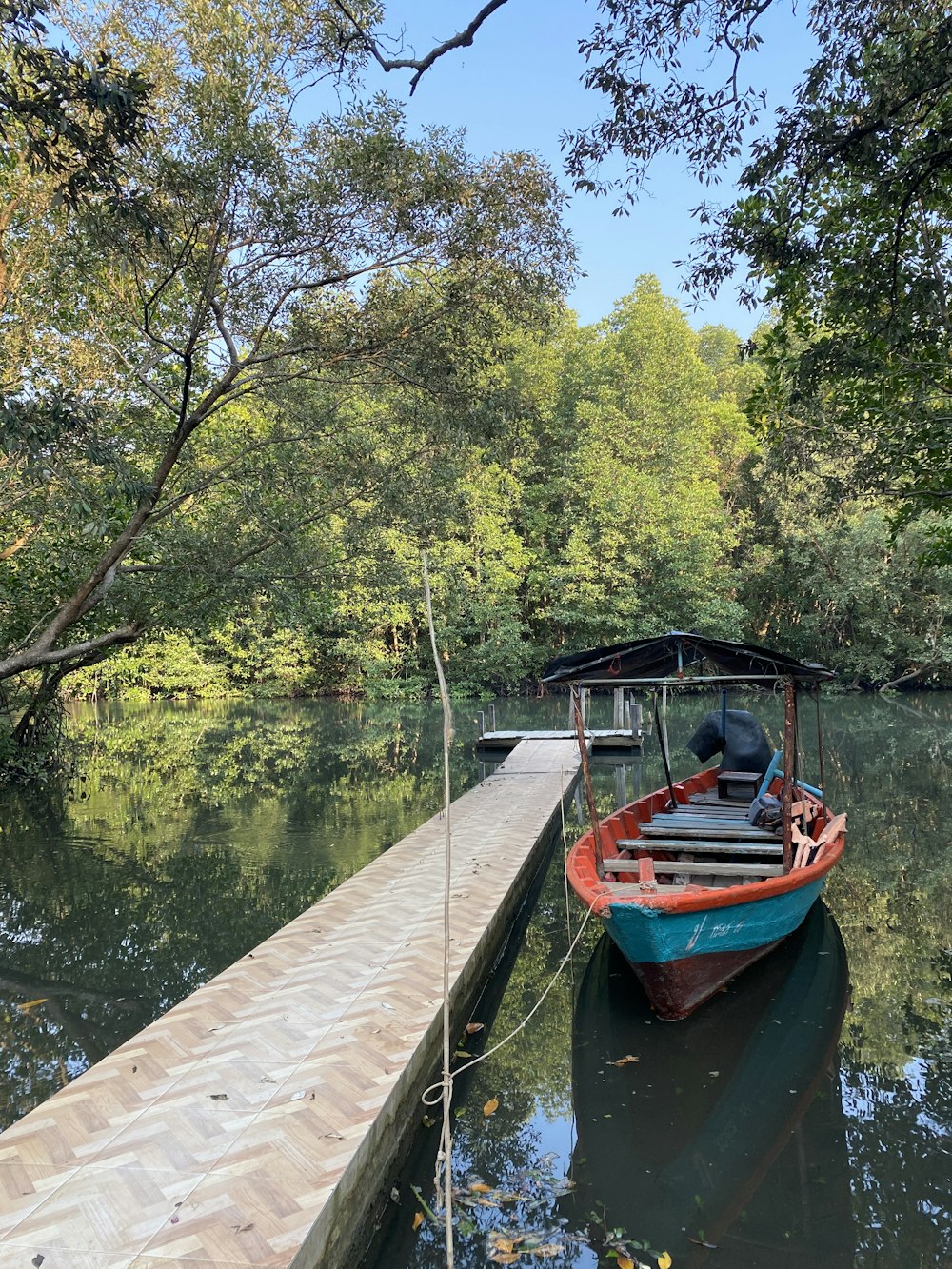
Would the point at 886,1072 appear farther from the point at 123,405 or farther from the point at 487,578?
the point at 487,578

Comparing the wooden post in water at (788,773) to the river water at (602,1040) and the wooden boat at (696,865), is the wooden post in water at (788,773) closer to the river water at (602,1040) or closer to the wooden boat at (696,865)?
the wooden boat at (696,865)

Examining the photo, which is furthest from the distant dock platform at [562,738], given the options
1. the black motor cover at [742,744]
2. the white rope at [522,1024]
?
the white rope at [522,1024]

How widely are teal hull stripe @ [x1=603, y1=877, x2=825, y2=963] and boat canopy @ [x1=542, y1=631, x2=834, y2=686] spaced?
4.82ft

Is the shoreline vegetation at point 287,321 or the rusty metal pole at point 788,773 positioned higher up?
the shoreline vegetation at point 287,321

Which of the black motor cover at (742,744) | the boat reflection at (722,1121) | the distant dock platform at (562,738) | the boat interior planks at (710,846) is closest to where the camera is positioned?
the boat reflection at (722,1121)

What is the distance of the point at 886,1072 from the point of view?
15.2 feet

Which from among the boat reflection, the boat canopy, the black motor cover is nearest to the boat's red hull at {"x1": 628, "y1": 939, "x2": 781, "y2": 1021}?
the boat reflection

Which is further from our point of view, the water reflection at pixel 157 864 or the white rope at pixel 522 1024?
the water reflection at pixel 157 864

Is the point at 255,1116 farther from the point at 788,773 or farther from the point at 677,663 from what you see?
the point at 677,663

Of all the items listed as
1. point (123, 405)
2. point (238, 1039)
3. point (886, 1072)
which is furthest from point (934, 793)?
point (123, 405)

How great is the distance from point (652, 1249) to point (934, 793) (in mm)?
10578

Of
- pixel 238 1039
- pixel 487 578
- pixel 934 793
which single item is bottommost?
pixel 934 793

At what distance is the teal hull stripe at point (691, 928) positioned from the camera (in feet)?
15.7

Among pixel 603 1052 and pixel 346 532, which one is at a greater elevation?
pixel 346 532
